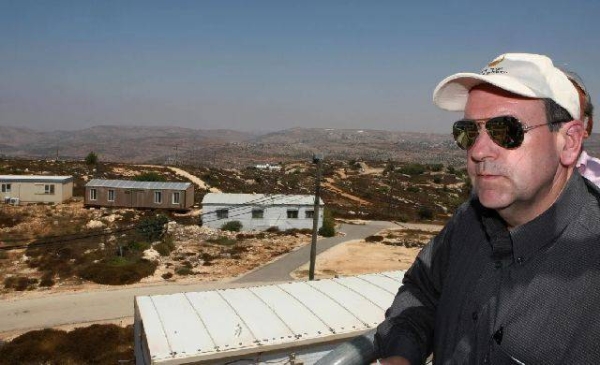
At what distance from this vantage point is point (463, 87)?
7.60ft

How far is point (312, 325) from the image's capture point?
35.4ft

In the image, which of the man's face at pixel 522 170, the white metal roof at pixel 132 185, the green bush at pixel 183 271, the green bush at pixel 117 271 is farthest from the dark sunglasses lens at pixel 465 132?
the white metal roof at pixel 132 185

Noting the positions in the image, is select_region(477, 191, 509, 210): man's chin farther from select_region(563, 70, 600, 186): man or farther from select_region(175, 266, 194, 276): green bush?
select_region(175, 266, 194, 276): green bush

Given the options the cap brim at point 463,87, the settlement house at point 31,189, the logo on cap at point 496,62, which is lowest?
the settlement house at point 31,189

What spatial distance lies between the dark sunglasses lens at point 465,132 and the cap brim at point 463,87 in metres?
0.18

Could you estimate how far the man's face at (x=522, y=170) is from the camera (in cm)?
193

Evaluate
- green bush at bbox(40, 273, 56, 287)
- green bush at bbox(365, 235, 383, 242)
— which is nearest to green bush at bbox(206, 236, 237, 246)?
green bush at bbox(365, 235, 383, 242)

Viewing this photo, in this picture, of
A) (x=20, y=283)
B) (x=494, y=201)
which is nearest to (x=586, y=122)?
(x=494, y=201)

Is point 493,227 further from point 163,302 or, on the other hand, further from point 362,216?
point 362,216

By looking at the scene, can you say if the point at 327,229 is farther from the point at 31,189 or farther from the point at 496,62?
the point at 496,62

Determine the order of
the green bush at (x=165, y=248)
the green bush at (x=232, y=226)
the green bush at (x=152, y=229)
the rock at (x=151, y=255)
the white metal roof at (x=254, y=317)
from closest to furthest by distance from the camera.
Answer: the white metal roof at (x=254, y=317) < the rock at (x=151, y=255) < the green bush at (x=165, y=248) < the green bush at (x=152, y=229) < the green bush at (x=232, y=226)

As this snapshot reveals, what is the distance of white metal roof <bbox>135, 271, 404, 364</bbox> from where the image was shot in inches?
375

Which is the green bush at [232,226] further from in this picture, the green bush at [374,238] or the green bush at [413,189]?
the green bush at [413,189]

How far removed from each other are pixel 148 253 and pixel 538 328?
35425 millimetres
